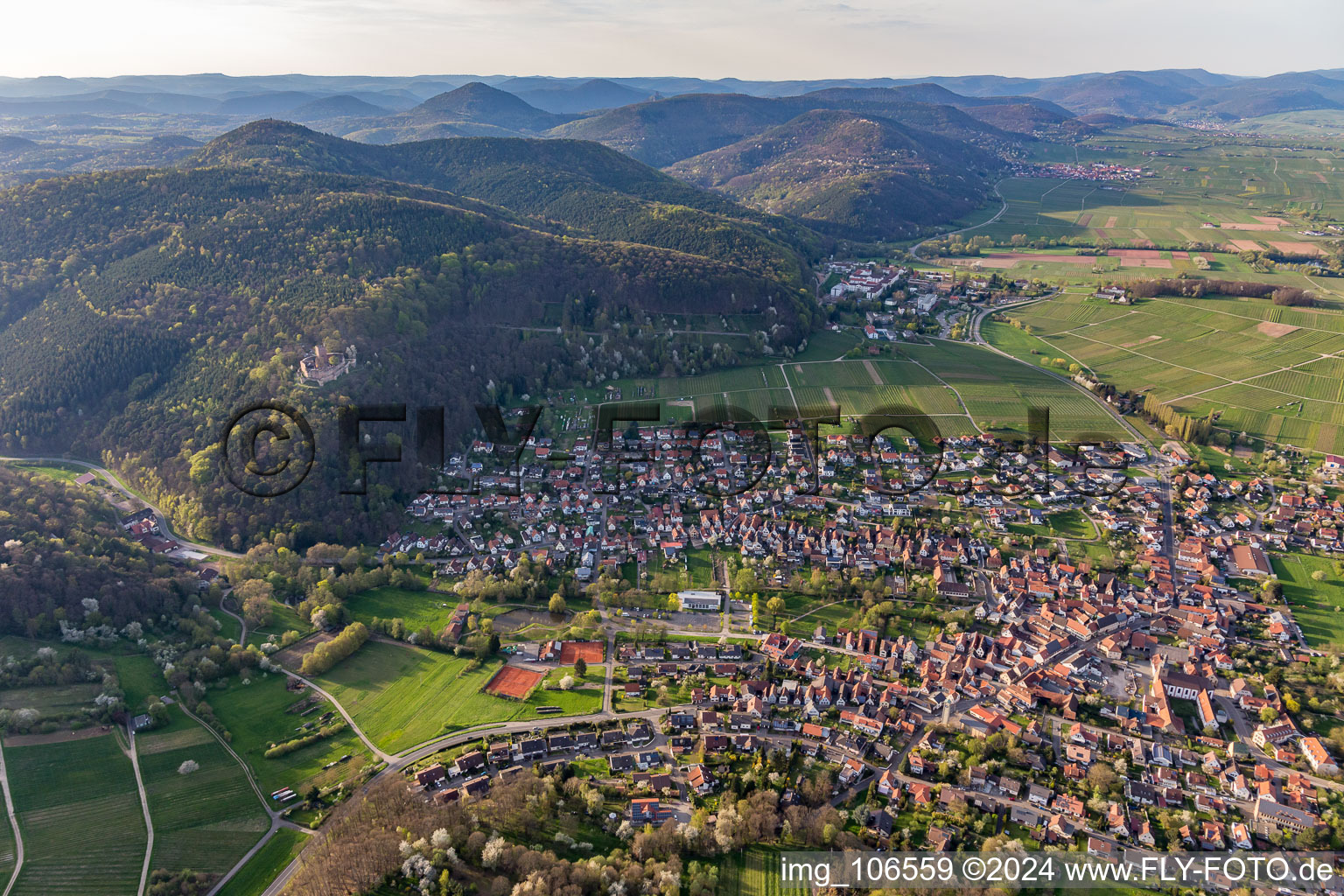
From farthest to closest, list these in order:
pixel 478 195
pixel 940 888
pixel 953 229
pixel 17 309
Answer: pixel 953 229 → pixel 478 195 → pixel 17 309 → pixel 940 888

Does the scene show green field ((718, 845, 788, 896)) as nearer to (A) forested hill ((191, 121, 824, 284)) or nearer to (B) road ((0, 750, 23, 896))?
(B) road ((0, 750, 23, 896))

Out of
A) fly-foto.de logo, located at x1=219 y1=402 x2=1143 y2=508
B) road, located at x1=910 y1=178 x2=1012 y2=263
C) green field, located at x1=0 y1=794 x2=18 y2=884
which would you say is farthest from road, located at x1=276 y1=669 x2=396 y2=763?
road, located at x1=910 y1=178 x2=1012 y2=263

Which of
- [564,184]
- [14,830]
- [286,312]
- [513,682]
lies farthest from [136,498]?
[564,184]

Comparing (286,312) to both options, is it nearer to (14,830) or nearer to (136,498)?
(136,498)

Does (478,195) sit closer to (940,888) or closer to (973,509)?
(973,509)

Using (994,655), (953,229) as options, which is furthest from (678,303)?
(953,229)

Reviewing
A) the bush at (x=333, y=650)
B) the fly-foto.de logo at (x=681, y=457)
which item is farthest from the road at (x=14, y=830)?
the fly-foto.de logo at (x=681, y=457)
